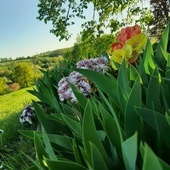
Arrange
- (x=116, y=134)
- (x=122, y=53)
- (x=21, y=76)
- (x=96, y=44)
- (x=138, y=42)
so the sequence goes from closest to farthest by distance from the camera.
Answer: (x=116, y=134)
(x=122, y=53)
(x=138, y=42)
(x=96, y=44)
(x=21, y=76)

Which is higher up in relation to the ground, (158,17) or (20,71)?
(158,17)

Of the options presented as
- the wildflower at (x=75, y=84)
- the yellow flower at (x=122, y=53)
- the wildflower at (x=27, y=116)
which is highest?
the yellow flower at (x=122, y=53)

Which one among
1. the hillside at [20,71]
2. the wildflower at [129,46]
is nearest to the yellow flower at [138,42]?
the wildflower at [129,46]

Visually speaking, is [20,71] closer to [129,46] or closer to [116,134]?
[129,46]

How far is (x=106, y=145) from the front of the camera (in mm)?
874

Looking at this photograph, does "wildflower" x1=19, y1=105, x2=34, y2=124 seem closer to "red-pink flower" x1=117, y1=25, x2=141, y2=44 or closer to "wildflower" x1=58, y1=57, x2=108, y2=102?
"wildflower" x1=58, y1=57, x2=108, y2=102

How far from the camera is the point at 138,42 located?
1868mm

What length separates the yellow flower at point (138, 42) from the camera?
6.01 ft

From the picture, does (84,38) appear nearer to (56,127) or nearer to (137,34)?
(137,34)

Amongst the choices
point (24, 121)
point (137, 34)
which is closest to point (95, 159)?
point (137, 34)

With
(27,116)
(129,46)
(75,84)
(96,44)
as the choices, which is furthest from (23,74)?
(129,46)

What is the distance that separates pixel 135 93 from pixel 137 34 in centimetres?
113

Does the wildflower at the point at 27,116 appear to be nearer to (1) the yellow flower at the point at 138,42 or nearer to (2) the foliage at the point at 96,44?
(1) the yellow flower at the point at 138,42

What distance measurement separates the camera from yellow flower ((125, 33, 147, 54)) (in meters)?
1.83
